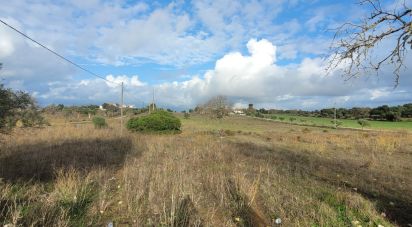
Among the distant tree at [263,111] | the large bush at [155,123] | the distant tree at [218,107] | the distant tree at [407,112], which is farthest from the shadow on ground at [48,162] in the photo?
the distant tree at [263,111]

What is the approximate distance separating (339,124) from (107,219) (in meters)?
56.5

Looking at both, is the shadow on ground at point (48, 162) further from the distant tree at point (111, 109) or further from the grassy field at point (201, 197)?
the distant tree at point (111, 109)

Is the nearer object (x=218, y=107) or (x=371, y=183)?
(x=371, y=183)

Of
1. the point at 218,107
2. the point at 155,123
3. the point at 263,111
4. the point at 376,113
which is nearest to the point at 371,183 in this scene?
the point at 155,123

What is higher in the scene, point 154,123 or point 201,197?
point 154,123

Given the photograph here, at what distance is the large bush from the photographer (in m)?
29.1

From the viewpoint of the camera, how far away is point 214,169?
10.7m

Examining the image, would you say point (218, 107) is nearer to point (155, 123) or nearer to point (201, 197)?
point (155, 123)

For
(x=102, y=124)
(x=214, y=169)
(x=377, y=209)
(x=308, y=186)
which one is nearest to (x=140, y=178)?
(x=214, y=169)

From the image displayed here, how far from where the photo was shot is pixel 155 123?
95.1ft

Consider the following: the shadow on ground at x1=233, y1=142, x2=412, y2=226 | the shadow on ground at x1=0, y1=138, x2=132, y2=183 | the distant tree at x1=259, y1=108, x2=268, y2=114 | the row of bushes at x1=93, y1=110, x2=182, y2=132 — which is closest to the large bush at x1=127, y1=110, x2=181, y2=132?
the row of bushes at x1=93, y1=110, x2=182, y2=132

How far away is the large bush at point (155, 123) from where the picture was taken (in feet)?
95.3

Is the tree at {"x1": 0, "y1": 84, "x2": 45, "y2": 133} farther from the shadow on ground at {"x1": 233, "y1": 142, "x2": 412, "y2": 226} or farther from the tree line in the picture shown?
the tree line

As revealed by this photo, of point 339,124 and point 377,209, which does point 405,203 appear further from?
point 339,124
